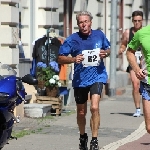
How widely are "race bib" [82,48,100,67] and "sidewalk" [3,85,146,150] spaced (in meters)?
1.24

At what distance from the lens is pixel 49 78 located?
1536 cm

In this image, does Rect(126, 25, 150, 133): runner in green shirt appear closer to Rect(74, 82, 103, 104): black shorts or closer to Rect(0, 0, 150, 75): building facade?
Rect(74, 82, 103, 104): black shorts

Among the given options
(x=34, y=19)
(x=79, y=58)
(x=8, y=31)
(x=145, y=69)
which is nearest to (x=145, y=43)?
(x=145, y=69)

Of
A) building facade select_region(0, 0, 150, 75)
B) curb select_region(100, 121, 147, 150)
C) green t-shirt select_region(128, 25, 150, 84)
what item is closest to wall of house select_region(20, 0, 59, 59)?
building facade select_region(0, 0, 150, 75)

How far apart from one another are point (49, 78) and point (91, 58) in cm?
525

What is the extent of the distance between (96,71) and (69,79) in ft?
24.2

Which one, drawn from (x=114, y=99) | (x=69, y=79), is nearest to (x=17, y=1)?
(x=69, y=79)

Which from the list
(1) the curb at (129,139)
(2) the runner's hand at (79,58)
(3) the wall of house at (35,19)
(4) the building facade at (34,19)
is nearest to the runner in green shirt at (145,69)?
(2) the runner's hand at (79,58)

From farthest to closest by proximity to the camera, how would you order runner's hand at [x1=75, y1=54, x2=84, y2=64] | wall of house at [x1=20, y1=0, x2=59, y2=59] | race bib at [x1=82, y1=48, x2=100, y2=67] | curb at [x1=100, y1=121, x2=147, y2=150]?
wall of house at [x1=20, y1=0, x2=59, y2=59]
curb at [x1=100, y1=121, x2=147, y2=150]
race bib at [x1=82, y1=48, x2=100, y2=67]
runner's hand at [x1=75, y1=54, x2=84, y2=64]

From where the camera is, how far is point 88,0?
74.1 ft

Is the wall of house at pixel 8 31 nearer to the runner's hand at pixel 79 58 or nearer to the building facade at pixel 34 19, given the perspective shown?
the building facade at pixel 34 19

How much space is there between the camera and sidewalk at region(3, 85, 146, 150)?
36.6 ft

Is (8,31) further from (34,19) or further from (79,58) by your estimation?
(79,58)

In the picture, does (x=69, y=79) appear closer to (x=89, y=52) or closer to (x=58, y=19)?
(x=58, y=19)
